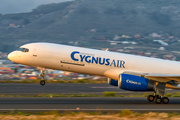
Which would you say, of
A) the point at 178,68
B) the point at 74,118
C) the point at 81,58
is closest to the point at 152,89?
the point at 178,68

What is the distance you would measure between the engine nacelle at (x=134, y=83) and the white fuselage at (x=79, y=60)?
78.7 inches

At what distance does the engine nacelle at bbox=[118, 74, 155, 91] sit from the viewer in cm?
2102

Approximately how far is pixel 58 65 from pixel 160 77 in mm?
8625

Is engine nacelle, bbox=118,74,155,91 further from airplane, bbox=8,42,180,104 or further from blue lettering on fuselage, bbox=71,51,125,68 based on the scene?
blue lettering on fuselage, bbox=71,51,125,68

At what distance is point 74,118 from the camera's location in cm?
1422

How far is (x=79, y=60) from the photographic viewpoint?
23.0m

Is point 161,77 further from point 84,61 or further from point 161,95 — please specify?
point 84,61

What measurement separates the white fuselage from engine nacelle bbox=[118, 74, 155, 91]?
1998mm

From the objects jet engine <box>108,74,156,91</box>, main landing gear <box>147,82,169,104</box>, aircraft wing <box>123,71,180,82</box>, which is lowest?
main landing gear <box>147,82,169,104</box>

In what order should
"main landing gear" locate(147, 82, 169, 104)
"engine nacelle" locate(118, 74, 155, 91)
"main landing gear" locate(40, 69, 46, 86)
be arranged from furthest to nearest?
"main landing gear" locate(40, 69, 46, 86), "main landing gear" locate(147, 82, 169, 104), "engine nacelle" locate(118, 74, 155, 91)

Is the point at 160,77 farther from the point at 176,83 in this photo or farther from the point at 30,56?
the point at 30,56

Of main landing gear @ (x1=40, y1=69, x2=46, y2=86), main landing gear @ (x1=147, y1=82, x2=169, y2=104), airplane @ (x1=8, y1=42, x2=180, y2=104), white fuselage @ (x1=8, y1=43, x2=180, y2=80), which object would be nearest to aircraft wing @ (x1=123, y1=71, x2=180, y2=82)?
main landing gear @ (x1=147, y1=82, x2=169, y2=104)

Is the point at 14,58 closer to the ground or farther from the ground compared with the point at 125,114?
farther from the ground

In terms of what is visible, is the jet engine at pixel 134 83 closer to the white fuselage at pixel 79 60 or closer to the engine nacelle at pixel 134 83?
the engine nacelle at pixel 134 83
